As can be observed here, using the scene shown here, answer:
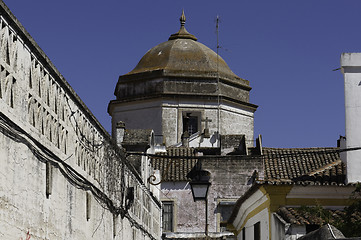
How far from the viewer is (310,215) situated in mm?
14836

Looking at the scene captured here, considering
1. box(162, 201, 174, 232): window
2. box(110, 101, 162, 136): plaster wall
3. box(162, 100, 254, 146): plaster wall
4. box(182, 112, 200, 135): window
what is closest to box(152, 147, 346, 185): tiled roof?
box(162, 201, 174, 232): window

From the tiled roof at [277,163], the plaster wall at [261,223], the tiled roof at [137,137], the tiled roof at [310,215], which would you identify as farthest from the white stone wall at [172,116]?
the tiled roof at [310,215]

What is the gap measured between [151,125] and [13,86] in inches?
1299

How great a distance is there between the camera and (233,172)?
117 ft

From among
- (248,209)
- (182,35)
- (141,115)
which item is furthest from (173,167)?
(248,209)

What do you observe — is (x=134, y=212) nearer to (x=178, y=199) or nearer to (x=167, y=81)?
(x=178, y=199)

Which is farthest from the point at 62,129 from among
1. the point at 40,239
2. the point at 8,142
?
the point at 8,142

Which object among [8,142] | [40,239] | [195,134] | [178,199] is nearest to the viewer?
[8,142]

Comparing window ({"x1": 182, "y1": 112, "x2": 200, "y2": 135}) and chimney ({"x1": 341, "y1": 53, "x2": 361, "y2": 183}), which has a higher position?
window ({"x1": 182, "y1": 112, "x2": 200, "y2": 135})

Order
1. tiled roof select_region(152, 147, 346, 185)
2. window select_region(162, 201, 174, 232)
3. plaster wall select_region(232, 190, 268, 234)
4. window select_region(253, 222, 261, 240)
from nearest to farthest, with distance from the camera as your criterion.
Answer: plaster wall select_region(232, 190, 268, 234) < window select_region(253, 222, 261, 240) < tiled roof select_region(152, 147, 346, 185) < window select_region(162, 201, 174, 232)

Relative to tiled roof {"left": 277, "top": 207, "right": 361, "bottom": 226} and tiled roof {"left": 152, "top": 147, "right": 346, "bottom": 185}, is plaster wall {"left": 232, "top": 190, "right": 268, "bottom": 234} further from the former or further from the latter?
tiled roof {"left": 152, "top": 147, "right": 346, "bottom": 185}

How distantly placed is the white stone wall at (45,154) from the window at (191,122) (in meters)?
26.7

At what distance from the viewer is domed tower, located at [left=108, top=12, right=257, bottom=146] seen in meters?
41.3

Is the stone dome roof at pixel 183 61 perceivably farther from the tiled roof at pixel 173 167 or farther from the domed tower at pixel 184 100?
the tiled roof at pixel 173 167
